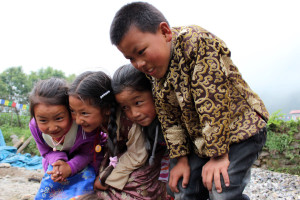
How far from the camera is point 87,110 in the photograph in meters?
2.05

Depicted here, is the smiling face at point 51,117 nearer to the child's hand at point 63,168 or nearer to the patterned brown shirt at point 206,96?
the child's hand at point 63,168

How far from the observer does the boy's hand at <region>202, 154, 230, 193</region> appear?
1455 millimetres

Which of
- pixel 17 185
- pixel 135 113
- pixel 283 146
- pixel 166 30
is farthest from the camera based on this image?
pixel 283 146

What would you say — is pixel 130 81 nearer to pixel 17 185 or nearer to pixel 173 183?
pixel 173 183

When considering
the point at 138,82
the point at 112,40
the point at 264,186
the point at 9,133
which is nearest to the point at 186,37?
the point at 112,40

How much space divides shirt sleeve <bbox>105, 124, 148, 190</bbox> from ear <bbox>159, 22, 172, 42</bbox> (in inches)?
33.9

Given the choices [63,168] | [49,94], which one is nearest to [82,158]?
[63,168]

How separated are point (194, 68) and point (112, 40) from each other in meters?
0.53

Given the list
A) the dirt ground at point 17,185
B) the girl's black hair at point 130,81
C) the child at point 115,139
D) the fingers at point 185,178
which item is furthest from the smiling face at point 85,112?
the dirt ground at point 17,185

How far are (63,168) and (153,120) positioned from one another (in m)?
0.95

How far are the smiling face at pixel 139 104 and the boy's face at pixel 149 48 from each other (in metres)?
0.40

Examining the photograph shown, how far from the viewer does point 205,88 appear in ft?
4.70

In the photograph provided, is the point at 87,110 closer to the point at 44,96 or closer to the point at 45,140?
the point at 44,96

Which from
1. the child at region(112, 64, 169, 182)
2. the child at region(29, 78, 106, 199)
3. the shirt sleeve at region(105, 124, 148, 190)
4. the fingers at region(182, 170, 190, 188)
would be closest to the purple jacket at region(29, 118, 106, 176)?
the child at region(29, 78, 106, 199)
